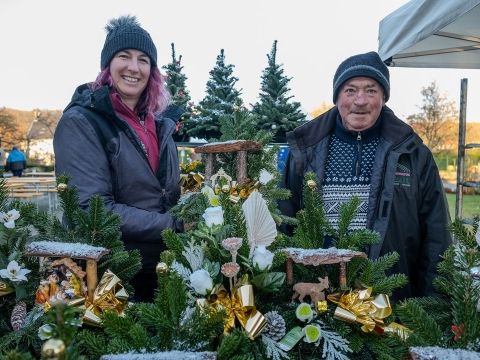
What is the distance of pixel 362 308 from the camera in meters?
1.05

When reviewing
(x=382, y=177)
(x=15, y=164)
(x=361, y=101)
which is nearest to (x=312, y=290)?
(x=382, y=177)

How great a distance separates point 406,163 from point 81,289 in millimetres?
1602

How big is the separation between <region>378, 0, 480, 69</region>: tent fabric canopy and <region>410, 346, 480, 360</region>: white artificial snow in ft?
6.90

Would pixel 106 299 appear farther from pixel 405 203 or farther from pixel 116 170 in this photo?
pixel 405 203

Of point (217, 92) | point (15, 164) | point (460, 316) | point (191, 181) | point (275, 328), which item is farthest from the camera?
point (15, 164)

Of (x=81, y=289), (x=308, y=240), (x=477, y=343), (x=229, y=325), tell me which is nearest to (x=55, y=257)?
(x=81, y=289)

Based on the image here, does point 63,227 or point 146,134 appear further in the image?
point 146,134

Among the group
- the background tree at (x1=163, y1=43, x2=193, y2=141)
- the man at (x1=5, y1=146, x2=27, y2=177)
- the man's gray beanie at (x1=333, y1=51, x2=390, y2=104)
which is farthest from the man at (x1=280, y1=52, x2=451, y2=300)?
the man at (x1=5, y1=146, x2=27, y2=177)

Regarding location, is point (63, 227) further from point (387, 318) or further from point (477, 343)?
point (477, 343)

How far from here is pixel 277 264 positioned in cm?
108

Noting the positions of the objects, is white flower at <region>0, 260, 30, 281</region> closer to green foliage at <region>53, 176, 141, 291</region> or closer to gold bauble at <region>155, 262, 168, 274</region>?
green foliage at <region>53, 176, 141, 291</region>

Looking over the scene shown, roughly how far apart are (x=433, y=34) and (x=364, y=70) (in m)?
2.28

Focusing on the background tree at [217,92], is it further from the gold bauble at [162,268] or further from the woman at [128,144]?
the gold bauble at [162,268]

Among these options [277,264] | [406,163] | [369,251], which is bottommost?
[369,251]
